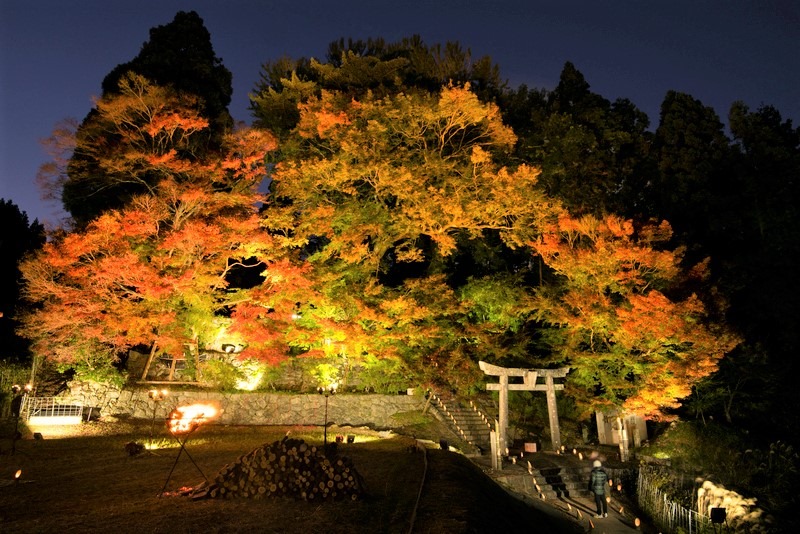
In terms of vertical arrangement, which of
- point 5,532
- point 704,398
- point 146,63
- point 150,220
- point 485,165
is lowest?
point 5,532

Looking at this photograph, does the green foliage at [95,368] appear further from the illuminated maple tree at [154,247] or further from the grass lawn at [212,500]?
the grass lawn at [212,500]

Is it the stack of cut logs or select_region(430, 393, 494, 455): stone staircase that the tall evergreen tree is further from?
the stack of cut logs

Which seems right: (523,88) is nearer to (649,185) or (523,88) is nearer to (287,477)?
(649,185)

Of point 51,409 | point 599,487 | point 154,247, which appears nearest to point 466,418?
point 599,487

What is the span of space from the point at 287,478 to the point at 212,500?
0.96 metres

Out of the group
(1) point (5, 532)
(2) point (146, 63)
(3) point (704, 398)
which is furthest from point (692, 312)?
(2) point (146, 63)

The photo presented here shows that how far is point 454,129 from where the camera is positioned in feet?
66.3

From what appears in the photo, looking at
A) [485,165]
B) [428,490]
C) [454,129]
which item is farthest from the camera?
[454,129]

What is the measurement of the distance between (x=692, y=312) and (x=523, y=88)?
40.4 ft

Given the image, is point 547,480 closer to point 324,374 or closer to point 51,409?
point 324,374

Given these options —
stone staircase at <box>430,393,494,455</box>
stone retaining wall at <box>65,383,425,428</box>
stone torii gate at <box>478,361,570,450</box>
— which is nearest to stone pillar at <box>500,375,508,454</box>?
stone torii gate at <box>478,361,570,450</box>

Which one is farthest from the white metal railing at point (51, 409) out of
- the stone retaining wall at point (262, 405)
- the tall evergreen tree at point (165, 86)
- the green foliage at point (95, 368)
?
the tall evergreen tree at point (165, 86)

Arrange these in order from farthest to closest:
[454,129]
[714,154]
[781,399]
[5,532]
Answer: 1. [714,154]
2. [454,129]
3. [781,399]
4. [5,532]

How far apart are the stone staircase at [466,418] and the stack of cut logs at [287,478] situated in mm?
9237
